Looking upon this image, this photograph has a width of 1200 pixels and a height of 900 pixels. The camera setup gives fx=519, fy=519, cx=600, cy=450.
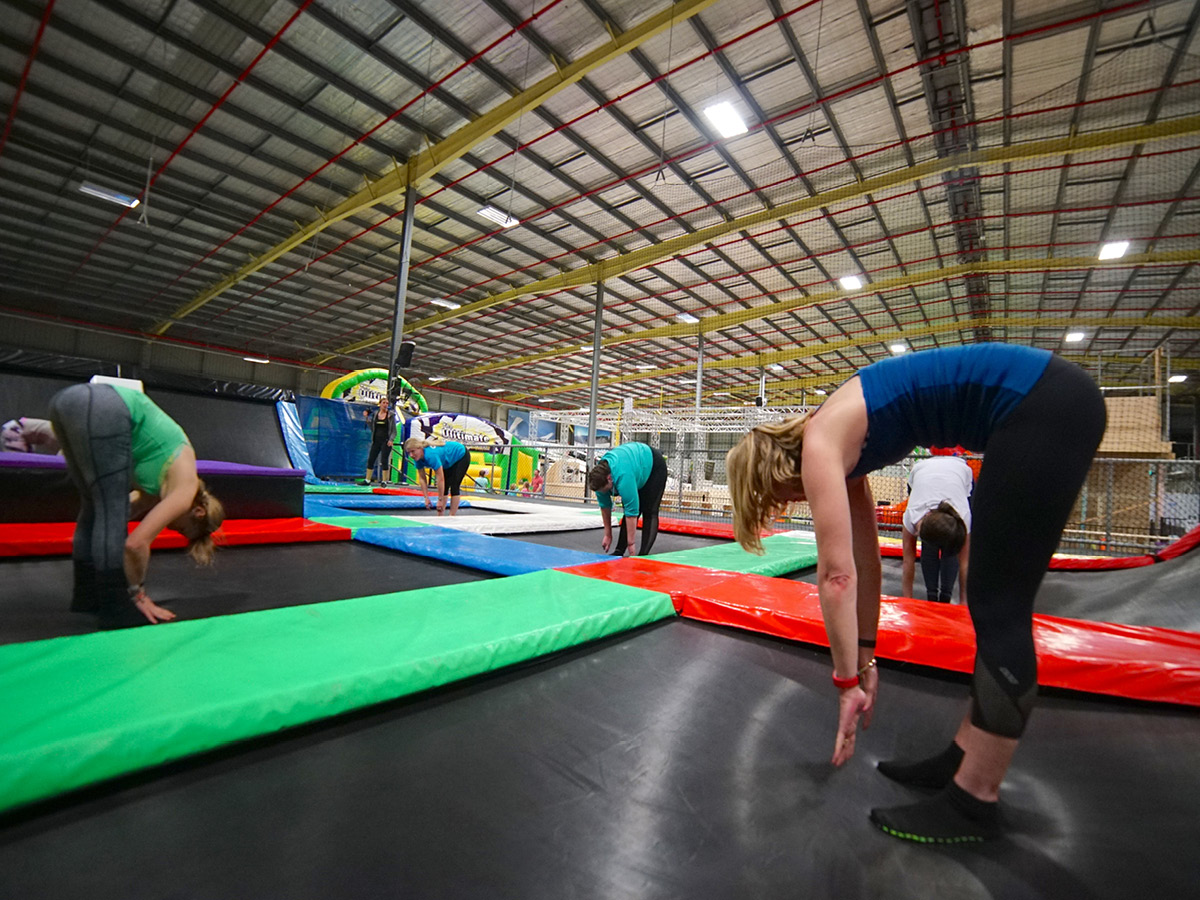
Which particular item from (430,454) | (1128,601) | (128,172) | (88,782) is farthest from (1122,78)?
(128,172)

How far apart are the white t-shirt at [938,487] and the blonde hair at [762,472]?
76.0 inches

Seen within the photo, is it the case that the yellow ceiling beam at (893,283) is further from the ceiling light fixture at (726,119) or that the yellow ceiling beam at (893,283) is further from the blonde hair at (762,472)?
the blonde hair at (762,472)

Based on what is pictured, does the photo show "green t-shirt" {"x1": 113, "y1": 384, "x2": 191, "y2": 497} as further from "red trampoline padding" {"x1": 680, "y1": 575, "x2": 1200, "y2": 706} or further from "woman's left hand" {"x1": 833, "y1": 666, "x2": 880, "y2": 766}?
"woman's left hand" {"x1": 833, "y1": 666, "x2": 880, "y2": 766}

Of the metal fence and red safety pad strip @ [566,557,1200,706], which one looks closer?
red safety pad strip @ [566,557,1200,706]

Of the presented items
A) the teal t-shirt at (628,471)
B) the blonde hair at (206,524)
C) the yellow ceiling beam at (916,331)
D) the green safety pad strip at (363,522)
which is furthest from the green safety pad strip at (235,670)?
the yellow ceiling beam at (916,331)

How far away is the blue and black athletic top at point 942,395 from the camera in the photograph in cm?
99

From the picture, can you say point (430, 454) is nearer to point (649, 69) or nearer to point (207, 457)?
point (207, 457)

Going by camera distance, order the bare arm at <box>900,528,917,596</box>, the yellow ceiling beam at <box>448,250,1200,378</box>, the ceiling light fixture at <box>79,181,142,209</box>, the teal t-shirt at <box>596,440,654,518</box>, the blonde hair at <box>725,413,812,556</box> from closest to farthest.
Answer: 1. the blonde hair at <box>725,413,812,556</box>
2. the bare arm at <box>900,528,917,596</box>
3. the teal t-shirt at <box>596,440,654,518</box>
4. the ceiling light fixture at <box>79,181,142,209</box>
5. the yellow ceiling beam at <box>448,250,1200,378</box>

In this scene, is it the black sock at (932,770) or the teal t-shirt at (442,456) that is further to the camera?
the teal t-shirt at (442,456)

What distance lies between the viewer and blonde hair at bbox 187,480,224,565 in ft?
6.74

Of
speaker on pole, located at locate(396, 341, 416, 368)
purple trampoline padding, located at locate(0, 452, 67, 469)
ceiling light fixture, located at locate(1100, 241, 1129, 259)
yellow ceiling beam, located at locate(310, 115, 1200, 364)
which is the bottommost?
purple trampoline padding, located at locate(0, 452, 67, 469)

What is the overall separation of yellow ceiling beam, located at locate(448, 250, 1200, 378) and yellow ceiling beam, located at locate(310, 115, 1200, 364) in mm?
2816

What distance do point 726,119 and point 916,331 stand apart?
364 inches

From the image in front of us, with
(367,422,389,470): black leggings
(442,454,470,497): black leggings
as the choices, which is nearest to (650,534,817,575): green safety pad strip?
(442,454,470,497): black leggings
